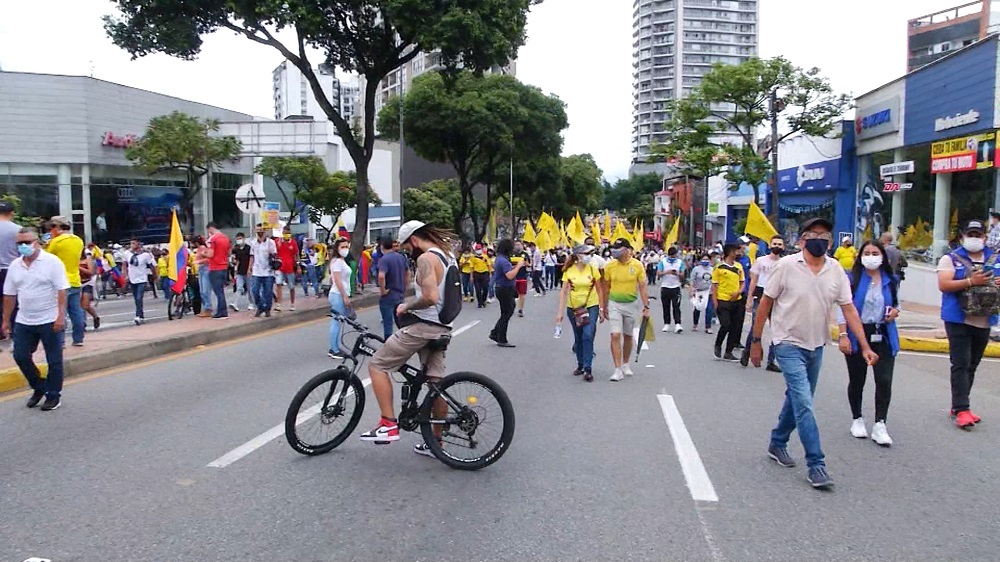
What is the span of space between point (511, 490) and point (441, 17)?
1539 centimetres

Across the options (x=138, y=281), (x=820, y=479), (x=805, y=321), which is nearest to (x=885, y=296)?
(x=805, y=321)

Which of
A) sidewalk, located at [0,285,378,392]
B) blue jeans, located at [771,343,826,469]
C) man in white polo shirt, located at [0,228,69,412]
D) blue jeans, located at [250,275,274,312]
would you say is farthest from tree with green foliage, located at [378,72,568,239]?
blue jeans, located at [771,343,826,469]

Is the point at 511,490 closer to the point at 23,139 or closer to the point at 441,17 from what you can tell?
the point at 441,17

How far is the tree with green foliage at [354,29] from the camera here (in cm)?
1889

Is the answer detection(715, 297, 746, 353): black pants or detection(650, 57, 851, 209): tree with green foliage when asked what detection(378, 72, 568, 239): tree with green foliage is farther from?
detection(715, 297, 746, 353): black pants

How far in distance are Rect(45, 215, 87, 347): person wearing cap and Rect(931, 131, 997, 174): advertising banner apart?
18.8 metres

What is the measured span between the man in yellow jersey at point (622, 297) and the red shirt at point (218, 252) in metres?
7.65

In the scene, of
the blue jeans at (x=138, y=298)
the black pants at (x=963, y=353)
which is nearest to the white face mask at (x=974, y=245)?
the black pants at (x=963, y=353)

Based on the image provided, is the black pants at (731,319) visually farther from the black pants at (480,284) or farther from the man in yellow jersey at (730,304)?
the black pants at (480,284)

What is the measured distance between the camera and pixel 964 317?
7.49 meters

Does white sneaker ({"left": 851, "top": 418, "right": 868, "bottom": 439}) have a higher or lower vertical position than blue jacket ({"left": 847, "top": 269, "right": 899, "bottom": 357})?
lower

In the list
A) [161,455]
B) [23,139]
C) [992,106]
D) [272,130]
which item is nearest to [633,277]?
[161,455]

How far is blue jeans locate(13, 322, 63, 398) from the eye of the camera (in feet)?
25.0

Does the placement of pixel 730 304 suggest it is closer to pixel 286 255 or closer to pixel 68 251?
pixel 68 251
